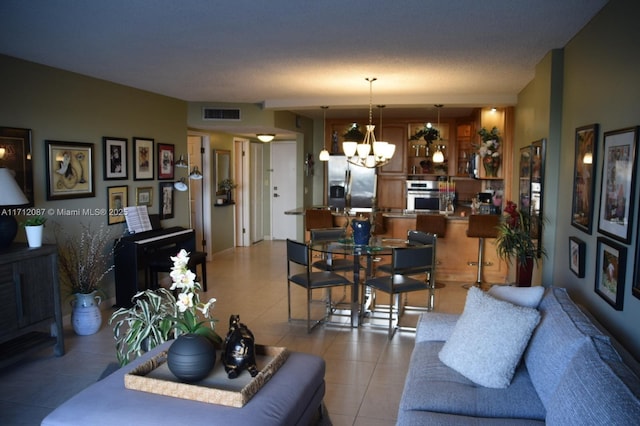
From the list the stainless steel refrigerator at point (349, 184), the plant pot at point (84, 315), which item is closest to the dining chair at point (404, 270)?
the plant pot at point (84, 315)

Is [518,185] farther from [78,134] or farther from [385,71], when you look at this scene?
[78,134]

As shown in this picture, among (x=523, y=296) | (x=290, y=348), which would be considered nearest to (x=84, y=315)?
(x=290, y=348)

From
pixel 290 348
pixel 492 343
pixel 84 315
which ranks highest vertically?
pixel 492 343

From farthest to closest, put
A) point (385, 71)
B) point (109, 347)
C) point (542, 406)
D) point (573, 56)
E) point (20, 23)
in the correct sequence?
point (385, 71) < point (109, 347) < point (573, 56) < point (20, 23) < point (542, 406)

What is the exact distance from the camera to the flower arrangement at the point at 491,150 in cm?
660

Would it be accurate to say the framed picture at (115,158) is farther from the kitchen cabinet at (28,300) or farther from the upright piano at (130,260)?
the kitchen cabinet at (28,300)

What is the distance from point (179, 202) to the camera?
686 centimetres

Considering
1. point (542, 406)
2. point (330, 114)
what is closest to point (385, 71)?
point (542, 406)

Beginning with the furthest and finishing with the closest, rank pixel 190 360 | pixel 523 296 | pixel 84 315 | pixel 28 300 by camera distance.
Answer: pixel 84 315 < pixel 28 300 < pixel 523 296 < pixel 190 360

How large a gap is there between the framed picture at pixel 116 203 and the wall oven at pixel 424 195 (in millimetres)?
4932

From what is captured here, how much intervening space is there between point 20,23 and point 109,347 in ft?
8.57

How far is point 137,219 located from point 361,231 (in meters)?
2.63

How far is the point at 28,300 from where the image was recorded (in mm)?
3816

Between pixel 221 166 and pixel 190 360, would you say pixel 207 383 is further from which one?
pixel 221 166
